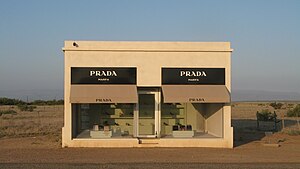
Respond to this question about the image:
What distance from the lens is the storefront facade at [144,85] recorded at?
2166cm

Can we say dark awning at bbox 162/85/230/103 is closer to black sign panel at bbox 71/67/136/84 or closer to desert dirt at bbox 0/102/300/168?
black sign panel at bbox 71/67/136/84

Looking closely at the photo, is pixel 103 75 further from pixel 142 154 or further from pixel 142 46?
pixel 142 154

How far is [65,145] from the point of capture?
21.6 metres

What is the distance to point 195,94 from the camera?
2184 centimetres

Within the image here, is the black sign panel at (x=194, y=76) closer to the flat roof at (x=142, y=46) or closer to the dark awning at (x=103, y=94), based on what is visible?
the flat roof at (x=142, y=46)

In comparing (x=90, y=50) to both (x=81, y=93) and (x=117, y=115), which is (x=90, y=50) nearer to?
(x=81, y=93)

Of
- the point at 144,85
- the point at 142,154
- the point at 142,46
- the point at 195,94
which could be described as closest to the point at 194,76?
the point at 195,94

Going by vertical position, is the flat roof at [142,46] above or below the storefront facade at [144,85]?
above

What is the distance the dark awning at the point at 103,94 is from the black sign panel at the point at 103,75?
257 millimetres

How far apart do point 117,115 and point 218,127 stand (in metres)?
5.14

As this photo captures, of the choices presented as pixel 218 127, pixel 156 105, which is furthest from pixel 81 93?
pixel 218 127

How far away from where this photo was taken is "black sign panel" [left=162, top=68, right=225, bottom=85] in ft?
72.8

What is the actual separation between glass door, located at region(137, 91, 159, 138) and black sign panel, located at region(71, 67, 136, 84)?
4.13 feet

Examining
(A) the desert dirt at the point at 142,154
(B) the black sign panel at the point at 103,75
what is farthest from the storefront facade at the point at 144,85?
(A) the desert dirt at the point at 142,154
